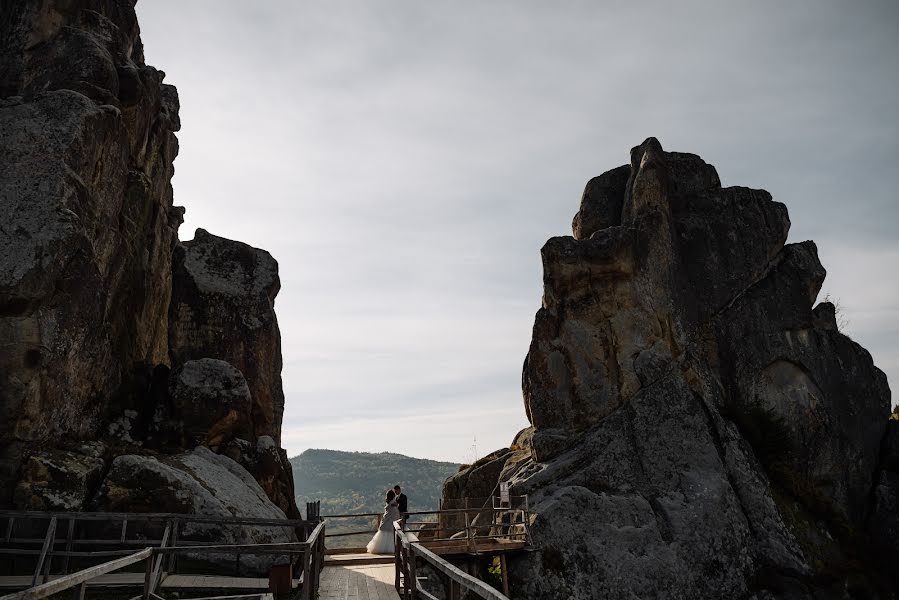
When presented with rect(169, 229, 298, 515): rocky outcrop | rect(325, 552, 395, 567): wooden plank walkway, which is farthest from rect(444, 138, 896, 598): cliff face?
rect(169, 229, 298, 515): rocky outcrop

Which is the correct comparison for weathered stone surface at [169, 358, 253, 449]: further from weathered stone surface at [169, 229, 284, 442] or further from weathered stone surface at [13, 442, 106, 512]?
weathered stone surface at [13, 442, 106, 512]

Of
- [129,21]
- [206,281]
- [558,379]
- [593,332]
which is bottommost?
[558,379]

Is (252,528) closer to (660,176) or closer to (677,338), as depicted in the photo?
(677,338)

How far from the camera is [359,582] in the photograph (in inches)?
653

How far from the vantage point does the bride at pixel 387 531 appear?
24.2 meters

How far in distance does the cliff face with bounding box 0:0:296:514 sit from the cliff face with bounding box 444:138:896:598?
12.4m

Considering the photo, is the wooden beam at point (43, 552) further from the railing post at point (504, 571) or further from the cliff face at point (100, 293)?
the railing post at point (504, 571)

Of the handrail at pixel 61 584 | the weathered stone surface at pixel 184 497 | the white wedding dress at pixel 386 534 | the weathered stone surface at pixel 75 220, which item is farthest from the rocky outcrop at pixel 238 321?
the handrail at pixel 61 584

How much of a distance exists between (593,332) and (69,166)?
71.3ft

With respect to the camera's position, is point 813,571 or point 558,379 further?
point 558,379

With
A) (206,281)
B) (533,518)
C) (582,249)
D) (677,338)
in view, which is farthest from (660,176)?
(206,281)

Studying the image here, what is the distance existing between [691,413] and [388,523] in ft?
43.8

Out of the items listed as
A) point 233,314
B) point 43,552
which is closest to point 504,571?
point 43,552

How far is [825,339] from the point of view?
32.1 meters
